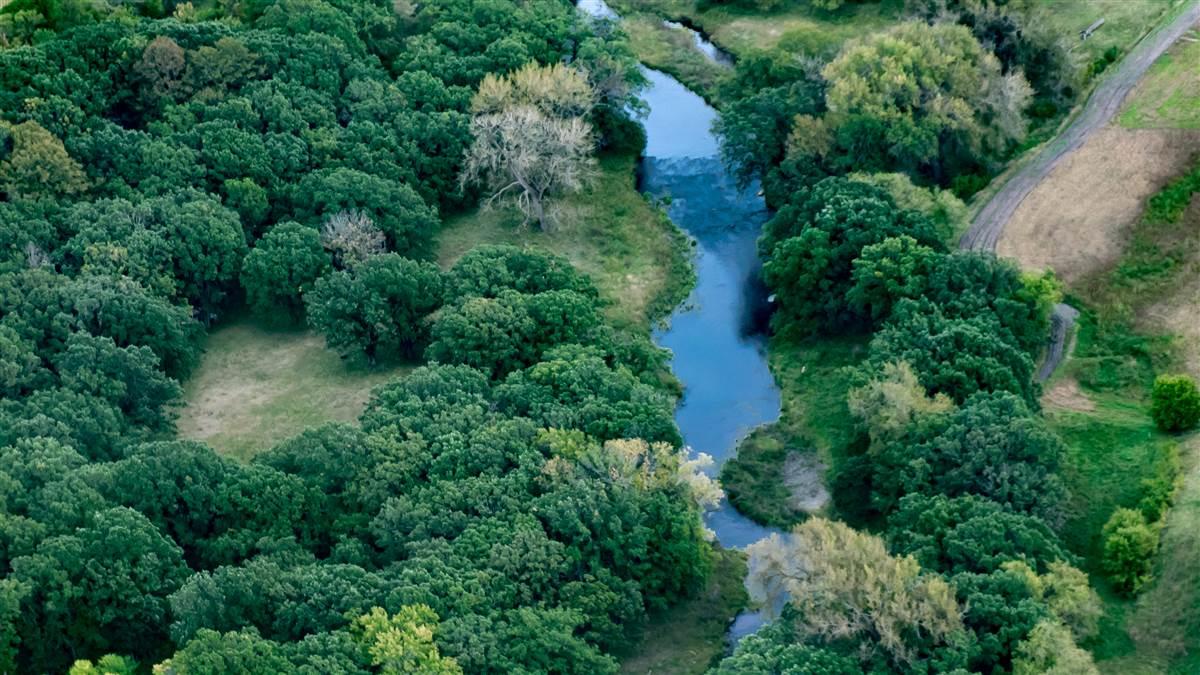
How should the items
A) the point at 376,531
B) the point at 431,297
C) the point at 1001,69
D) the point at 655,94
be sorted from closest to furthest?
1. the point at 376,531
2. the point at 431,297
3. the point at 1001,69
4. the point at 655,94

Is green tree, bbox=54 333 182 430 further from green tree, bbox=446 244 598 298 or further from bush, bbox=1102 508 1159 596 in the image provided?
bush, bbox=1102 508 1159 596

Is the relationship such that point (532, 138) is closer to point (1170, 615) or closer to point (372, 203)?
point (372, 203)

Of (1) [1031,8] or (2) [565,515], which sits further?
(1) [1031,8]

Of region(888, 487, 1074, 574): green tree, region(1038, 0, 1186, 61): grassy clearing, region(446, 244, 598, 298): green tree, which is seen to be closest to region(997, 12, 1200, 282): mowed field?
region(1038, 0, 1186, 61): grassy clearing

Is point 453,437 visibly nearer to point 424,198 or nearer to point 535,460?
point 535,460

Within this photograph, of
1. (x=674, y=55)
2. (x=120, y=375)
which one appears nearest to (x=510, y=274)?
(x=120, y=375)

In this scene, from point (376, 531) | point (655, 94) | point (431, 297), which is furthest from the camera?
point (655, 94)

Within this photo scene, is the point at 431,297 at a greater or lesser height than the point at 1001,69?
lesser

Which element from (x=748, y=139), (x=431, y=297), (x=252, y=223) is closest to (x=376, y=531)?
(x=431, y=297)
